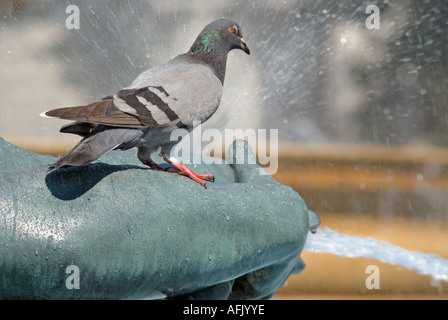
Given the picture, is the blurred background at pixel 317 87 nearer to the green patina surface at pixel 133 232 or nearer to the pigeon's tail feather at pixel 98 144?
the green patina surface at pixel 133 232

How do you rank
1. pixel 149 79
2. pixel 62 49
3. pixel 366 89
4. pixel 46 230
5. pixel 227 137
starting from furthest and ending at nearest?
pixel 366 89, pixel 62 49, pixel 227 137, pixel 149 79, pixel 46 230

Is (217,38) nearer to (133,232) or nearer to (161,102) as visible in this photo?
(161,102)

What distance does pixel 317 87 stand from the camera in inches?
247

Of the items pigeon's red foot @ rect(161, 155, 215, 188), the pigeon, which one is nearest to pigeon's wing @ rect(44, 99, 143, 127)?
the pigeon

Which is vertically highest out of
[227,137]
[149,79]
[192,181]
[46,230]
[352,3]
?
[352,3]

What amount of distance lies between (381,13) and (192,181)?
14.9 feet

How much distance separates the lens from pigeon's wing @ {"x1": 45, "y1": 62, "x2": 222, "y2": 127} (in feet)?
5.81

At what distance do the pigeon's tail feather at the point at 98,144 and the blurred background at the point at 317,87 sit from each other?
192 cm

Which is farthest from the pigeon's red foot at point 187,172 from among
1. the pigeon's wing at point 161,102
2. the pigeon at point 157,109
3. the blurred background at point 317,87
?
the blurred background at point 317,87

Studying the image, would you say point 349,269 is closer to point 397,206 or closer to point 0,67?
point 397,206

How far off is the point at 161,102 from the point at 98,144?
264mm

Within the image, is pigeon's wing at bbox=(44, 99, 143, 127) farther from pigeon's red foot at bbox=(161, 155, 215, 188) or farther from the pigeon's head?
the pigeon's head

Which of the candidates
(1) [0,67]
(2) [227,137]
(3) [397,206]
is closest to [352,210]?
(3) [397,206]

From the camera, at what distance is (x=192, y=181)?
1.94 meters
